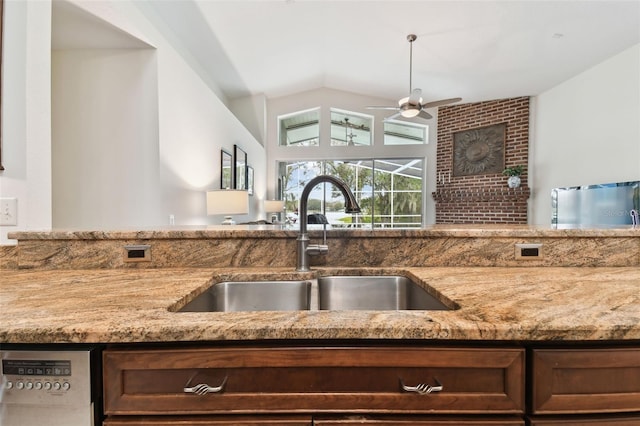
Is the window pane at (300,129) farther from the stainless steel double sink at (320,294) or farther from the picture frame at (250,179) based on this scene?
the stainless steel double sink at (320,294)

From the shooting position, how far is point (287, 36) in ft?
13.9

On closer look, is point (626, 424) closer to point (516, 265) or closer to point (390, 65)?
point (516, 265)

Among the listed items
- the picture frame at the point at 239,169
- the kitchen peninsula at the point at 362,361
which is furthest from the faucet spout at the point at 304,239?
the picture frame at the point at 239,169

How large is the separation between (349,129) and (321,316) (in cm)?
660

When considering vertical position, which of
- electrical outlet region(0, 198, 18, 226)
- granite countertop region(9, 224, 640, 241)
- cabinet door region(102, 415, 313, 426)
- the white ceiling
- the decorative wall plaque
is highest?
the white ceiling

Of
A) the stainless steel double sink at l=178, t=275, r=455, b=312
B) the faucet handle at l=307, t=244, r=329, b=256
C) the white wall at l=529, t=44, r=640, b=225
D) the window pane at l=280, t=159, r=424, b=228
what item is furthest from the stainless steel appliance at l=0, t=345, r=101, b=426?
the window pane at l=280, t=159, r=424, b=228

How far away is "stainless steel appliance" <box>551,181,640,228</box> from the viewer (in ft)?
11.5

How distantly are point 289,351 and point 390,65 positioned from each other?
5319 millimetres

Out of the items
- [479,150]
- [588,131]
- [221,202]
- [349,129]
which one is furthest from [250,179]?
[588,131]

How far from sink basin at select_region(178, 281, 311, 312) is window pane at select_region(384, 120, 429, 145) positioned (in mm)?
6073

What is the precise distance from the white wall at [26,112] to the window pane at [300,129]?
5.58 m

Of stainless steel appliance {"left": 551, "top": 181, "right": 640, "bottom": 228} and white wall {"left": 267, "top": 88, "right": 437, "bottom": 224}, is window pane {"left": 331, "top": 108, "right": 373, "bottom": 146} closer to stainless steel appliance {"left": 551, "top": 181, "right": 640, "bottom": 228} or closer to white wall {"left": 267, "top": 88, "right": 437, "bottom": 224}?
white wall {"left": 267, "top": 88, "right": 437, "bottom": 224}

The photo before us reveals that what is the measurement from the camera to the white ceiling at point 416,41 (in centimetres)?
332

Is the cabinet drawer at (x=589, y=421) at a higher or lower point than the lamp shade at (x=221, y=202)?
lower
